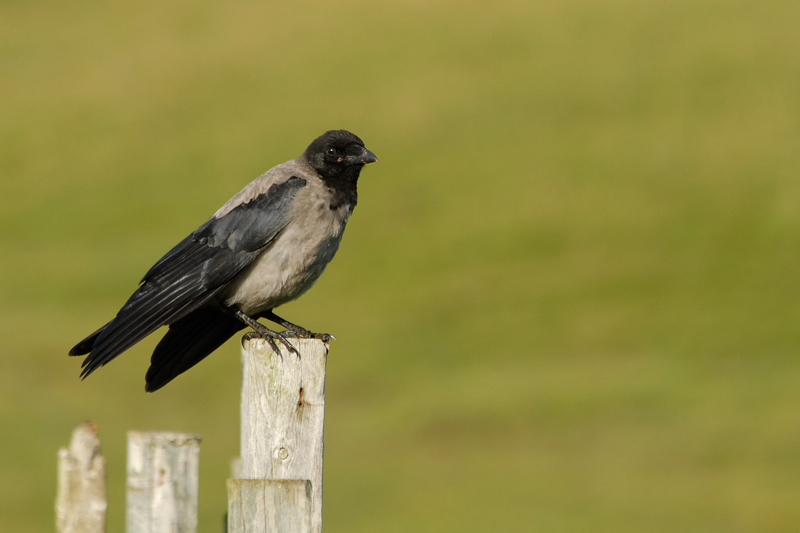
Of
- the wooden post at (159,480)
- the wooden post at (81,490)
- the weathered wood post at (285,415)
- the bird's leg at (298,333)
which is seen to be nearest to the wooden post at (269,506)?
the weathered wood post at (285,415)

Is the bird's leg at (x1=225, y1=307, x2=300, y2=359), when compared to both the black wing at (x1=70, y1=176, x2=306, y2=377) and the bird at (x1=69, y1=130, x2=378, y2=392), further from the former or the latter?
the black wing at (x1=70, y1=176, x2=306, y2=377)

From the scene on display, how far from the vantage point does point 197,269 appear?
7.45 meters

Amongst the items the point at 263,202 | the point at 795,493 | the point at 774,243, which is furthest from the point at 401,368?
the point at 263,202

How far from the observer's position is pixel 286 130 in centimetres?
3209

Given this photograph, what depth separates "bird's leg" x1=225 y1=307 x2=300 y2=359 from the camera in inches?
223

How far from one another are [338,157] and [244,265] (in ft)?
4.21

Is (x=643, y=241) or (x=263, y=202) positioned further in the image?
(x=643, y=241)

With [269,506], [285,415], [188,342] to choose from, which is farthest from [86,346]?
[269,506]

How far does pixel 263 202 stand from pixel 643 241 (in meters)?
21.2

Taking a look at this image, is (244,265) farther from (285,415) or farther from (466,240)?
(466,240)

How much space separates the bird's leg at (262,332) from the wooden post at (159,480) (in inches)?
32.8

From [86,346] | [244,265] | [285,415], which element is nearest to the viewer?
[285,415]

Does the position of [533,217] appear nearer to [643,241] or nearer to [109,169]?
[643,241]

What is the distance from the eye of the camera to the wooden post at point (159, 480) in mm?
6406
